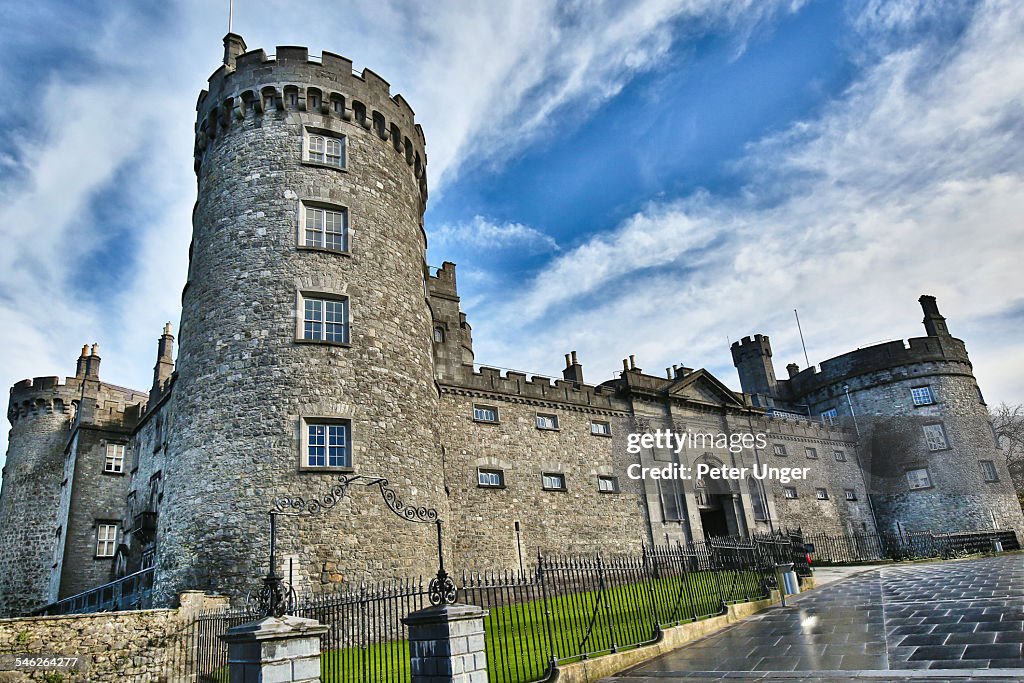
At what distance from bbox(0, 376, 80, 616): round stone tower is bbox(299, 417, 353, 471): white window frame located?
59.1ft

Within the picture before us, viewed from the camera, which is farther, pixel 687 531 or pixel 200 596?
pixel 687 531

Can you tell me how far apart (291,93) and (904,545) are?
38.7m

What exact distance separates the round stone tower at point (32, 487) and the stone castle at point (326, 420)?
0.09m

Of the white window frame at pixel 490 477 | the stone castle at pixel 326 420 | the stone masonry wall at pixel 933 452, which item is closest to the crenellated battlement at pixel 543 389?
the stone castle at pixel 326 420

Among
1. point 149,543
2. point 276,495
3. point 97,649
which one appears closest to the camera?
point 97,649

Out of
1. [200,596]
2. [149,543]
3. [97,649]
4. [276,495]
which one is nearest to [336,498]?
[276,495]

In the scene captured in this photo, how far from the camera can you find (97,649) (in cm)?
1304

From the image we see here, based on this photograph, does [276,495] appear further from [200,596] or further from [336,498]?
[200,596]

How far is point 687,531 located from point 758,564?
10.2 metres

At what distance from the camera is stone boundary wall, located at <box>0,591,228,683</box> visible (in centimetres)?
1234

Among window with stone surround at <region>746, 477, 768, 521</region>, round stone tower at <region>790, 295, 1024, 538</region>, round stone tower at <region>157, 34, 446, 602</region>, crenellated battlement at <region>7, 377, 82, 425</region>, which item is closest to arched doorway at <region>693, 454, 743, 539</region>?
window with stone surround at <region>746, 477, 768, 521</region>

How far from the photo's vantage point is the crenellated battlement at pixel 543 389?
2655cm

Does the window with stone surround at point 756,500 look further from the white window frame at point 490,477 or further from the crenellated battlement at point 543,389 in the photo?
the white window frame at point 490,477

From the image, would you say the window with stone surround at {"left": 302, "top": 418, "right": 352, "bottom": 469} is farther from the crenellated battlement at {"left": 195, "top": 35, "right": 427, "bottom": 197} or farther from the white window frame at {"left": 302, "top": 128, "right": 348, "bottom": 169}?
the crenellated battlement at {"left": 195, "top": 35, "right": 427, "bottom": 197}
